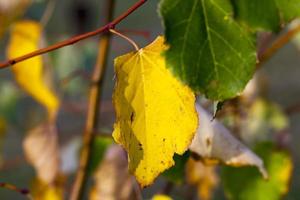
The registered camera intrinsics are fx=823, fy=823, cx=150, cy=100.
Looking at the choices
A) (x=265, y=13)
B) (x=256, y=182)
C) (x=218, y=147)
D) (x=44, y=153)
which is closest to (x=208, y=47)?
(x=265, y=13)

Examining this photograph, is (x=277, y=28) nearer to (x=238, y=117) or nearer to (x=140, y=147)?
(x=140, y=147)

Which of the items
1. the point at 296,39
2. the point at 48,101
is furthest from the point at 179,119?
the point at 296,39

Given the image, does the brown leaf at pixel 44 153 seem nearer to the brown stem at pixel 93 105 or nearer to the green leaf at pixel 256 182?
the brown stem at pixel 93 105

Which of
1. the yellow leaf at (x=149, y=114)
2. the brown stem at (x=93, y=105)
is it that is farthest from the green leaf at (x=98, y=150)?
the yellow leaf at (x=149, y=114)

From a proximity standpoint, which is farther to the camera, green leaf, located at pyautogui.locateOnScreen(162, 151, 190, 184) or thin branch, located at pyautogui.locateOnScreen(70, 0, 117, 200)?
thin branch, located at pyautogui.locateOnScreen(70, 0, 117, 200)

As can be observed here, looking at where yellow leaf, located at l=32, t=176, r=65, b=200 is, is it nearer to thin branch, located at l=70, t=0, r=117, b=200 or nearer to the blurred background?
thin branch, located at l=70, t=0, r=117, b=200

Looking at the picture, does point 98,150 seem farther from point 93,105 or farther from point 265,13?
point 265,13

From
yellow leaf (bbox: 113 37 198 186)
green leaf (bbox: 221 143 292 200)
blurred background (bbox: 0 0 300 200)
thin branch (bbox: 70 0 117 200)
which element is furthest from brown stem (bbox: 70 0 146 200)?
blurred background (bbox: 0 0 300 200)
